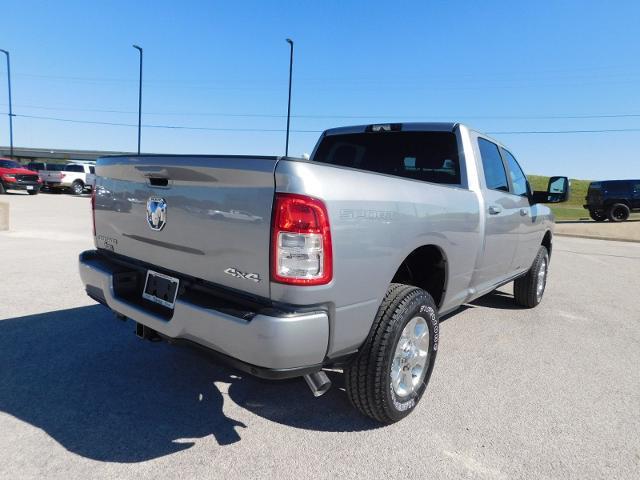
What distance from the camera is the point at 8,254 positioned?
6785 mm

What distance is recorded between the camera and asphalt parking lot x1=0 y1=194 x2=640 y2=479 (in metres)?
2.21

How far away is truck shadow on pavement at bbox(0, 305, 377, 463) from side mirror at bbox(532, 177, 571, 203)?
321 centimetres

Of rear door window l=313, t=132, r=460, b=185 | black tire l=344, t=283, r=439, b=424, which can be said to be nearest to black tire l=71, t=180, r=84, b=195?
rear door window l=313, t=132, r=460, b=185

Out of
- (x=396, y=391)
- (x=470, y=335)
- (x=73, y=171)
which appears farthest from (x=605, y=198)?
(x=73, y=171)

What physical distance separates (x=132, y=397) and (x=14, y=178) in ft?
70.8

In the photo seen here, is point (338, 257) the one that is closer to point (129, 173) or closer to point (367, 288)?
point (367, 288)

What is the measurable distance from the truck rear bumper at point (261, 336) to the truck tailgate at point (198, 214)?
0.56 feet

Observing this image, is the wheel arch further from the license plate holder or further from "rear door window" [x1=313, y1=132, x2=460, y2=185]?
the license plate holder

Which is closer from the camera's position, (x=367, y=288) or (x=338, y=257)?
(x=338, y=257)

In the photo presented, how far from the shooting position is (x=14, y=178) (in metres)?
19.9

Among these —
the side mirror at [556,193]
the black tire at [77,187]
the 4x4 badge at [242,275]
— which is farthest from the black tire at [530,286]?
the black tire at [77,187]

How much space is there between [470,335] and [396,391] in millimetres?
1948

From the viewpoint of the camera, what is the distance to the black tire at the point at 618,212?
2147 centimetres

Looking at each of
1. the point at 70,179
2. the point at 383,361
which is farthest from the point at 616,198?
the point at 70,179
